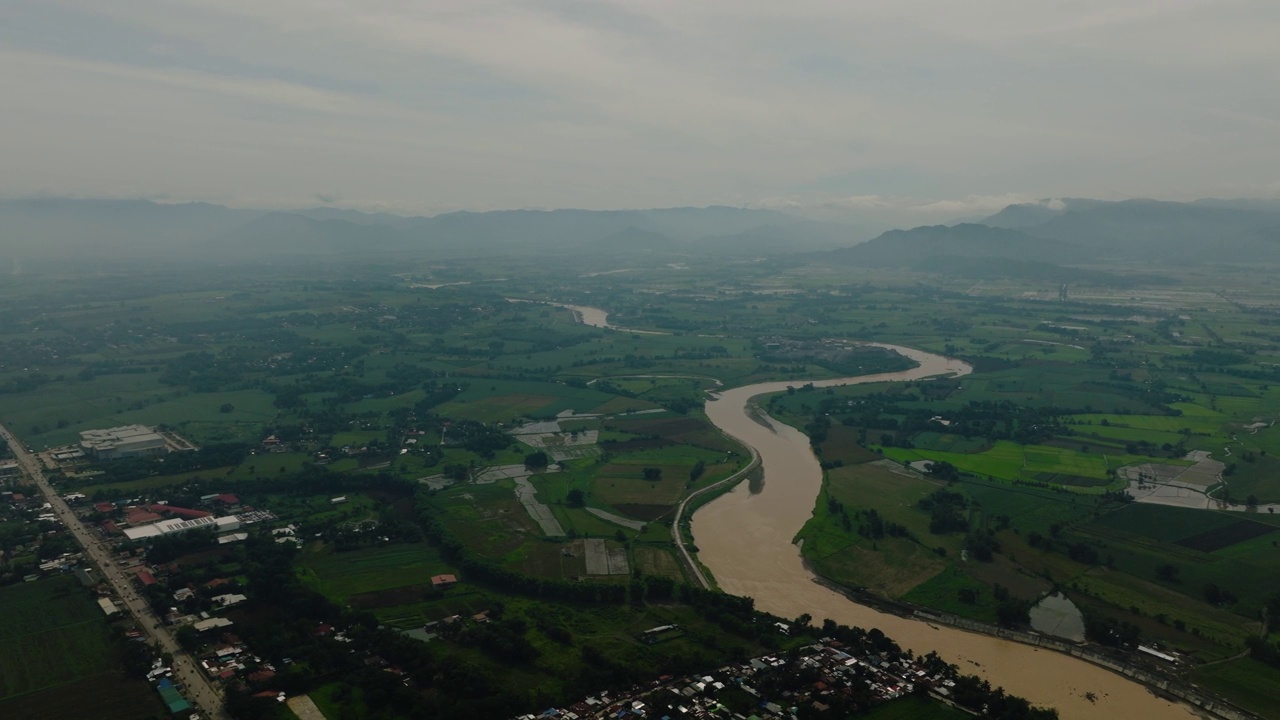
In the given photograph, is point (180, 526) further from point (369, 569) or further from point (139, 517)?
point (369, 569)

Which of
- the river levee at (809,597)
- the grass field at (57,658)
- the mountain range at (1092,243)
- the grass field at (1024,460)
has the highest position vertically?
the mountain range at (1092,243)

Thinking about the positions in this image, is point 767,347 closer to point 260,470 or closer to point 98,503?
point 260,470

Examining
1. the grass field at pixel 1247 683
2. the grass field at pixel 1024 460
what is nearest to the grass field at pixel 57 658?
the grass field at pixel 1247 683

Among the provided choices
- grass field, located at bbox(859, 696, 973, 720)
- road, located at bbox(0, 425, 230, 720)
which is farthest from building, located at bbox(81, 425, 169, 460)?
grass field, located at bbox(859, 696, 973, 720)

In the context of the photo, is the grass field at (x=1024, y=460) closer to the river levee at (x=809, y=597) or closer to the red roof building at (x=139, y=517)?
the river levee at (x=809, y=597)

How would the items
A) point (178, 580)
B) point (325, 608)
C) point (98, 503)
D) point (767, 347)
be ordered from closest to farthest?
point (325, 608) → point (178, 580) → point (98, 503) → point (767, 347)

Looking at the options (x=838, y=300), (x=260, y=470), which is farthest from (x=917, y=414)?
(x=838, y=300)
